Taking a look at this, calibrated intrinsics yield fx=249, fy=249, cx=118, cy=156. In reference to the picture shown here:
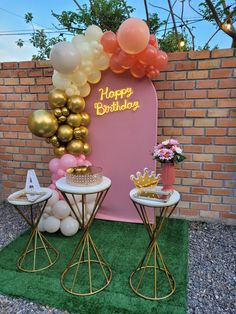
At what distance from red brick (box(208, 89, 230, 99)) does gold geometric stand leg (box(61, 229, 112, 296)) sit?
1626mm

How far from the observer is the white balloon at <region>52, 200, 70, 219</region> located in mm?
2174

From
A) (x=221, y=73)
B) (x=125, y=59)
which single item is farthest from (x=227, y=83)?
(x=125, y=59)

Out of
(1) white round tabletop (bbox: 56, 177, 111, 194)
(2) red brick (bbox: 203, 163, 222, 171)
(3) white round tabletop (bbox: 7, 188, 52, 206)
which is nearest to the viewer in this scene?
(1) white round tabletop (bbox: 56, 177, 111, 194)

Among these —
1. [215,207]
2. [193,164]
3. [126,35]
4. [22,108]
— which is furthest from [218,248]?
[22,108]

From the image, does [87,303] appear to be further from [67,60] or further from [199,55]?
[199,55]

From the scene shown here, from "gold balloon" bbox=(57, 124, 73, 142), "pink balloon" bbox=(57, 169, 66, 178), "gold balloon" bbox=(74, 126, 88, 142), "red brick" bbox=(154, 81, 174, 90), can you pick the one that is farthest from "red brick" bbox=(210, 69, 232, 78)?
"pink balloon" bbox=(57, 169, 66, 178)

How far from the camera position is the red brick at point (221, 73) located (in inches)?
86.8

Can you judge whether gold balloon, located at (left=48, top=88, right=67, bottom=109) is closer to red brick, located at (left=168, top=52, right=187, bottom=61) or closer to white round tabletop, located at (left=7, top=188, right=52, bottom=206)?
white round tabletop, located at (left=7, top=188, right=52, bottom=206)

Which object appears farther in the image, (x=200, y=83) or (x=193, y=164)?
(x=193, y=164)

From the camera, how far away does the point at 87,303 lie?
4.88 feet

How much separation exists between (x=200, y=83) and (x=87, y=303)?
6.51ft

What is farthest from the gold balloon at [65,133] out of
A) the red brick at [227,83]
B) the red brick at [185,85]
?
the red brick at [227,83]

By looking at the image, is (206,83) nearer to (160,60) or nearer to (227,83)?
(227,83)

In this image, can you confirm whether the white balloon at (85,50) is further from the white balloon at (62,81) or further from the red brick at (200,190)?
the red brick at (200,190)
